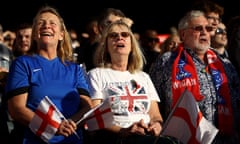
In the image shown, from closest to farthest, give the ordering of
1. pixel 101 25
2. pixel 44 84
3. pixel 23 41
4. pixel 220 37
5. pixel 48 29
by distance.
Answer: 1. pixel 44 84
2. pixel 48 29
3. pixel 23 41
4. pixel 101 25
5. pixel 220 37

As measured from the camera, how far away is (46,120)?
5246 mm

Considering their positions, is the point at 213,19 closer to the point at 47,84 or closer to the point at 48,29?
the point at 48,29

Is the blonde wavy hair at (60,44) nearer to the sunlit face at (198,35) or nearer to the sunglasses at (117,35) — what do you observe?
the sunglasses at (117,35)

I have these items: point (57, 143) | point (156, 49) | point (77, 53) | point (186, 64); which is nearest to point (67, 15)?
point (156, 49)

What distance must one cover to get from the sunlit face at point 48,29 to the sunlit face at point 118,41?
586 mm

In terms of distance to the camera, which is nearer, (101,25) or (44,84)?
(44,84)

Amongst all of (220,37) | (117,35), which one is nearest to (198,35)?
(117,35)

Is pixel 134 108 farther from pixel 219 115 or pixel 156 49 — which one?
pixel 156 49

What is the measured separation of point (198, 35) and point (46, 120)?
202cm

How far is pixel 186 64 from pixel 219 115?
564mm

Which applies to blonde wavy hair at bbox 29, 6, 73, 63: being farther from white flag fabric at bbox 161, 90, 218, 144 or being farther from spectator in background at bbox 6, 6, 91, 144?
white flag fabric at bbox 161, 90, 218, 144

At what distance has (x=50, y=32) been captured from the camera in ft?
19.0

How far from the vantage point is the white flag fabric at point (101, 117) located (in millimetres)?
5286

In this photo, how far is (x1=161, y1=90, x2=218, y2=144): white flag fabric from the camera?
5539 millimetres
